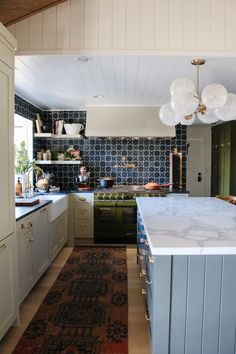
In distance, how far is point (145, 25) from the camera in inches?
87.5

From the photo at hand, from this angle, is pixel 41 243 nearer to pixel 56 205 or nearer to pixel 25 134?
pixel 56 205

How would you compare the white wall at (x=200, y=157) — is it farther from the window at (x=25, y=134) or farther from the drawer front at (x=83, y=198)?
the window at (x=25, y=134)

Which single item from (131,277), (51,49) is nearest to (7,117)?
(51,49)

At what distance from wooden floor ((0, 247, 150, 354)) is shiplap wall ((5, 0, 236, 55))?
2208 millimetres

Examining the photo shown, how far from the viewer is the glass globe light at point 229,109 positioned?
2320 millimetres

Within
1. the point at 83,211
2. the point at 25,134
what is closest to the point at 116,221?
the point at 83,211

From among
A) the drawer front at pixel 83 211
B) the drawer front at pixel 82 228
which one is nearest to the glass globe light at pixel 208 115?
the drawer front at pixel 83 211

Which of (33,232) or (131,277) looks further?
(131,277)

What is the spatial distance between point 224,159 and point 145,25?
405 centimetres

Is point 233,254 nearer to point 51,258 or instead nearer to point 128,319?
point 128,319

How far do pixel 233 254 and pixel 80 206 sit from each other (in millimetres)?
3198

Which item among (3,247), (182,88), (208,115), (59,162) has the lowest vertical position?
(3,247)

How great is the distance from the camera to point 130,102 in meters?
4.45

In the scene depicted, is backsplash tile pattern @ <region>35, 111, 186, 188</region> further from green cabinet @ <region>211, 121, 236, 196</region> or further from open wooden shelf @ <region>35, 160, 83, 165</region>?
green cabinet @ <region>211, 121, 236, 196</region>
